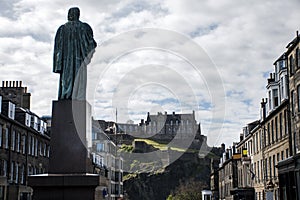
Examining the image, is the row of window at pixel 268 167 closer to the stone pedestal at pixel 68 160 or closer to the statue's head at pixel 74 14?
the statue's head at pixel 74 14

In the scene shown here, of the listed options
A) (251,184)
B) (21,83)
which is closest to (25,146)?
(21,83)

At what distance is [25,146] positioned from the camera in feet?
138

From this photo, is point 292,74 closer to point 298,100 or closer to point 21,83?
point 298,100

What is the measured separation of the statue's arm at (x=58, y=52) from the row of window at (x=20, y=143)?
24.7m

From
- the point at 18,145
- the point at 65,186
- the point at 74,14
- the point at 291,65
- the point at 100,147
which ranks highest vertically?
the point at 291,65

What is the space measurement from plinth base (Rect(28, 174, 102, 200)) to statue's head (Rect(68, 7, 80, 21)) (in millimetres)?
4507

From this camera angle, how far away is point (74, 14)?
41.4 feet

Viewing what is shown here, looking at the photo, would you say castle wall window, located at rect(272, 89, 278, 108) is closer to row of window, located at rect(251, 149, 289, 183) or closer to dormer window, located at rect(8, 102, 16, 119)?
row of window, located at rect(251, 149, 289, 183)

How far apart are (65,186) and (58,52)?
12.7 feet

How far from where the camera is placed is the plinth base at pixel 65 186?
1053 centimetres

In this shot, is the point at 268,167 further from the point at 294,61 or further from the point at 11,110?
the point at 11,110

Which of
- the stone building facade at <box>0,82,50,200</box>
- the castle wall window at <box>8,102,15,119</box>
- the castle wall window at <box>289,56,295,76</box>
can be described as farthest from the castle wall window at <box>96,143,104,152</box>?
the castle wall window at <box>289,56,295,76</box>

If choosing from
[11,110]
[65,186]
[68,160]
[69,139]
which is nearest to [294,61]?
[11,110]

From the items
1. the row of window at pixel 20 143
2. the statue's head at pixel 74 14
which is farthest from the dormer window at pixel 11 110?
the statue's head at pixel 74 14
